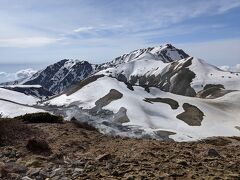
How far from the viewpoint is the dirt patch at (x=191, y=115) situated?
120 meters

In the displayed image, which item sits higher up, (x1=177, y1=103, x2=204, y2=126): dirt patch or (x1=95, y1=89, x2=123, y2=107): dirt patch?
(x1=95, y1=89, x2=123, y2=107): dirt patch

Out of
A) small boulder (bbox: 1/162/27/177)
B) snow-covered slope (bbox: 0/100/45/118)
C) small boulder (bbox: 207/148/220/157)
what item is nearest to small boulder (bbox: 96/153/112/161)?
small boulder (bbox: 1/162/27/177)

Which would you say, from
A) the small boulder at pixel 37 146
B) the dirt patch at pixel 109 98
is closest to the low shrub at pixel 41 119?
the small boulder at pixel 37 146

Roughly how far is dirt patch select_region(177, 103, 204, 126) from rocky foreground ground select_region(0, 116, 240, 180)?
338 feet

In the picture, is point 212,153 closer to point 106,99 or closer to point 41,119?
point 41,119

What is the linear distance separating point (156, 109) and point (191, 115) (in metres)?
13.1

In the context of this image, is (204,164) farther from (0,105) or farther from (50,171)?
(0,105)

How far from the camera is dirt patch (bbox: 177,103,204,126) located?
12031cm

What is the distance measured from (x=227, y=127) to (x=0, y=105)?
72.1m

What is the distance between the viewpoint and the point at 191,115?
422ft

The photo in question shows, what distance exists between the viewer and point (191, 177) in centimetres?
1127

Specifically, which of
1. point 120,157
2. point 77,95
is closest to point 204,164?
point 120,157

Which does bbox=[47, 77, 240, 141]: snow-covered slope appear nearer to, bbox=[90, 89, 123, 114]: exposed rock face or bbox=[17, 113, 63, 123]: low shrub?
bbox=[90, 89, 123, 114]: exposed rock face

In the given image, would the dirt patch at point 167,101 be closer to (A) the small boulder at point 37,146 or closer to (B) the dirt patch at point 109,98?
(B) the dirt patch at point 109,98
